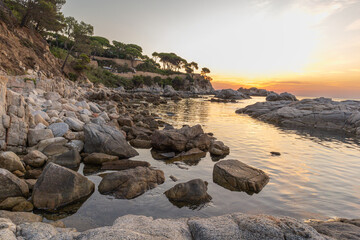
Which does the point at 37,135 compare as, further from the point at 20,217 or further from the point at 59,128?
the point at 20,217

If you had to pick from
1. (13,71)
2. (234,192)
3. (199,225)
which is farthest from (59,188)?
(13,71)

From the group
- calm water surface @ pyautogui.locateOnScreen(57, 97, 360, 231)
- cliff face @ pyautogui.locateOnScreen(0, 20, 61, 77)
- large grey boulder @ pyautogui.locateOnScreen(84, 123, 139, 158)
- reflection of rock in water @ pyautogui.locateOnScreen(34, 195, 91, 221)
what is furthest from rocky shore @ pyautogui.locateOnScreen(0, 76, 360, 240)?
cliff face @ pyautogui.locateOnScreen(0, 20, 61, 77)

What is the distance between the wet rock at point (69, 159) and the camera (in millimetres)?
9828

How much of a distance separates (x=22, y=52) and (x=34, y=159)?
3155 cm

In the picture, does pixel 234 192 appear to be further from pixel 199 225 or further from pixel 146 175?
pixel 199 225

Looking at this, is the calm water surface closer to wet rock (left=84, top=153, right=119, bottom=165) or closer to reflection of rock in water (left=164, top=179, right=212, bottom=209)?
reflection of rock in water (left=164, top=179, right=212, bottom=209)

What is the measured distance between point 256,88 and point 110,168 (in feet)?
619

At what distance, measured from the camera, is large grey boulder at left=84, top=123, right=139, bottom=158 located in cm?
1130

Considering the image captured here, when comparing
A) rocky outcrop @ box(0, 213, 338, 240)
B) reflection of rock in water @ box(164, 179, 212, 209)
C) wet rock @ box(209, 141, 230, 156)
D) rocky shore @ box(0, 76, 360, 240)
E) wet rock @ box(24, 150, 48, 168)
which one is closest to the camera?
rocky outcrop @ box(0, 213, 338, 240)

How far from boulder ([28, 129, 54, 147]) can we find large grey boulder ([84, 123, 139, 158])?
1.85 metres

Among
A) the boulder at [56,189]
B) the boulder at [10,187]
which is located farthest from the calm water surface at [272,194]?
the boulder at [10,187]

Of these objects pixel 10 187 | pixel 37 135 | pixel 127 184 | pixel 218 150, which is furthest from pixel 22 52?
pixel 127 184

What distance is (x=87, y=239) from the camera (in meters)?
3.81

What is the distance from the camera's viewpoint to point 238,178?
8781 millimetres
